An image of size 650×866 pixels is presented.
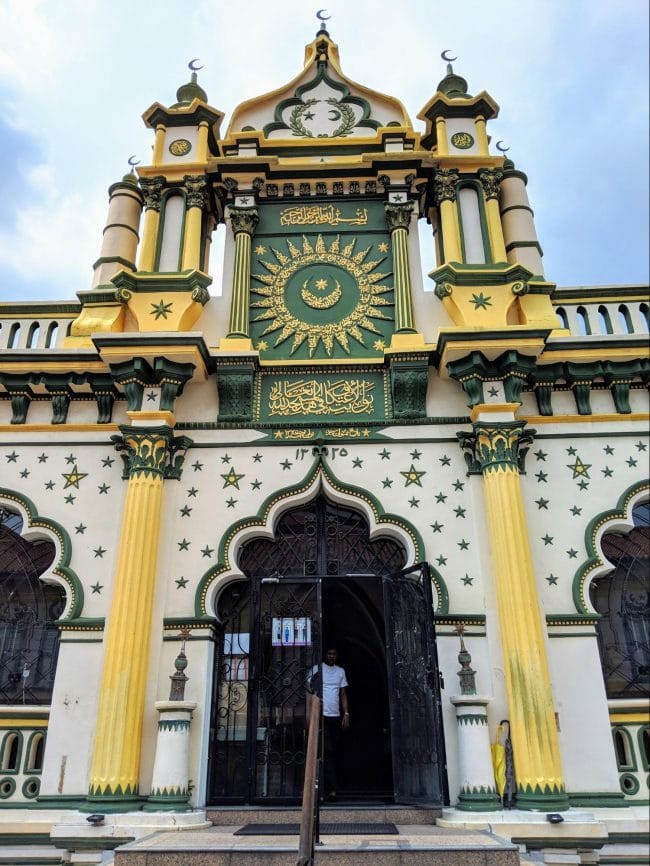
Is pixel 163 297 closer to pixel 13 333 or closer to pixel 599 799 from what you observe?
pixel 13 333

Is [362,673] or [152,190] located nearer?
[152,190]

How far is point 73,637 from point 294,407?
149 inches

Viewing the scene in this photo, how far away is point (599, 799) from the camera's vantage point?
Answer: 281 inches

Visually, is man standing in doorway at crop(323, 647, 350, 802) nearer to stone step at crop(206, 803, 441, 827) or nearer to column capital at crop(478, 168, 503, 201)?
stone step at crop(206, 803, 441, 827)

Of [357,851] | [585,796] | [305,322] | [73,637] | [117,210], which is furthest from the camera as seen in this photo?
[117,210]

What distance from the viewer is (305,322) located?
31.5ft

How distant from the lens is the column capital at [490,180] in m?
10.4

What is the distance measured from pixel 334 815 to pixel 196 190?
8.51m

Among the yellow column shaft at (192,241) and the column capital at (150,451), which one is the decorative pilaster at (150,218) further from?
the column capital at (150,451)

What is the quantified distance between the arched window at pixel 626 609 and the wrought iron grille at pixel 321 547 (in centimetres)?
247

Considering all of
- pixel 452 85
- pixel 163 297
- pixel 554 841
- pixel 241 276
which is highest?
pixel 452 85

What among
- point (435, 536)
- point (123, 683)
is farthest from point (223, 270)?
point (123, 683)

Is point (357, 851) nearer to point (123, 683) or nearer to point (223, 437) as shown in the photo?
point (123, 683)

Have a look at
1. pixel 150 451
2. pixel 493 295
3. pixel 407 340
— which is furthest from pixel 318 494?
pixel 493 295
